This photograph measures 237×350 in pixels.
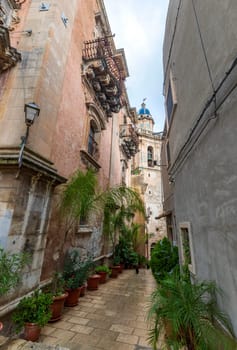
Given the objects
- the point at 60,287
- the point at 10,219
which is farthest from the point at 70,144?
the point at 60,287

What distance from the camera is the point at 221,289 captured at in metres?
2.23

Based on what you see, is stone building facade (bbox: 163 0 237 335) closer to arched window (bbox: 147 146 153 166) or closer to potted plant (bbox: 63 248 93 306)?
potted plant (bbox: 63 248 93 306)

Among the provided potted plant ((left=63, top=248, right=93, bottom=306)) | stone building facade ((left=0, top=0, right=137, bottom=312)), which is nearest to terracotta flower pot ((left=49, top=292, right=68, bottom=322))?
stone building facade ((left=0, top=0, right=137, bottom=312))

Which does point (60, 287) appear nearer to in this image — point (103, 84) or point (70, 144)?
point (70, 144)

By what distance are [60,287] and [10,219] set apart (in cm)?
228

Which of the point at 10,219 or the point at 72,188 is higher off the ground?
the point at 72,188

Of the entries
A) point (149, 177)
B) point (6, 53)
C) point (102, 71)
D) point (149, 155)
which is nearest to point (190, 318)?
point (6, 53)

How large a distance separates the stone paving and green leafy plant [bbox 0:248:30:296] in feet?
2.56

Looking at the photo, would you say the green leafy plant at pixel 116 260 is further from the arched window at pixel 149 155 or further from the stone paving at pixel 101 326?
the arched window at pixel 149 155

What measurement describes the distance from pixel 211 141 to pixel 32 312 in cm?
418

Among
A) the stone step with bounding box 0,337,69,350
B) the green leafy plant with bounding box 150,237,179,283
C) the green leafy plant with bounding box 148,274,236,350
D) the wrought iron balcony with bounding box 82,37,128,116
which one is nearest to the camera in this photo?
the green leafy plant with bounding box 148,274,236,350

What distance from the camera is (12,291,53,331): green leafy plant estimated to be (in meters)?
3.01

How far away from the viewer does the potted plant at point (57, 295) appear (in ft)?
12.2

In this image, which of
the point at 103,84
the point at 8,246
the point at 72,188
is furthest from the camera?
the point at 103,84
